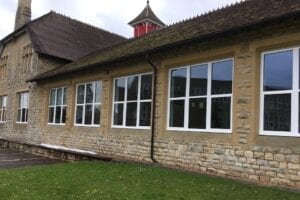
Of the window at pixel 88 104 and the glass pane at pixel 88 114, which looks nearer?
the window at pixel 88 104

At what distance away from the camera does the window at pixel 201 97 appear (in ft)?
34.0

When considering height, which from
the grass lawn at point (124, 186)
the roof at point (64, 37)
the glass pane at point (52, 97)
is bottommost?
the grass lawn at point (124, 186)

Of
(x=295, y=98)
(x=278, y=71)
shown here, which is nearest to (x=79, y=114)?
(x=278, y=71)

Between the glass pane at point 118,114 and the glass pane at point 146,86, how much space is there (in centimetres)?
Result: 150

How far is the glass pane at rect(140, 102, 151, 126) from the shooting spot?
13109 mm

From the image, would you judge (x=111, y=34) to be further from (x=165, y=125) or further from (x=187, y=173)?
(x=187, y=173)

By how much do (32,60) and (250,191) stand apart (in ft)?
59.8

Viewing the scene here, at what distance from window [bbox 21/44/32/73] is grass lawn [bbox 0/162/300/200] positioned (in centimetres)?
1358

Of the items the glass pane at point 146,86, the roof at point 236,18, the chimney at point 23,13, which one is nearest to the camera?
the roof at point 236,18

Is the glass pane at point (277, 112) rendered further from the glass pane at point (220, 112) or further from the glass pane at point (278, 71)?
the glass pane at point (220, 112)

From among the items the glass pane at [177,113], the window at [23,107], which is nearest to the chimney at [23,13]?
the window at [23,107]

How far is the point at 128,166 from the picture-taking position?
11.5m

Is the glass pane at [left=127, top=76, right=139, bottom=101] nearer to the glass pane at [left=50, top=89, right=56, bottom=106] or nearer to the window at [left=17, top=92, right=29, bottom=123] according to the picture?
the glass pane at [left=50, top=89, right=56, bottom=106]

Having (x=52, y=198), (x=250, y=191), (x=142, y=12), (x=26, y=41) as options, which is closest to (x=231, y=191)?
(x=250, y=191)
